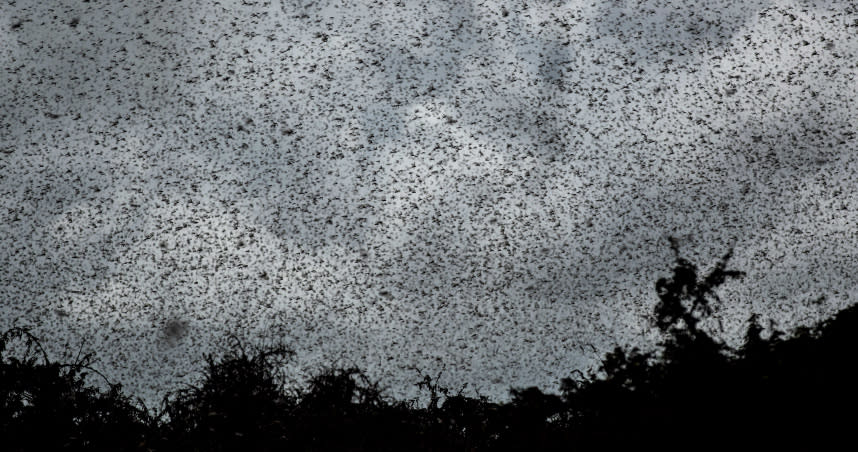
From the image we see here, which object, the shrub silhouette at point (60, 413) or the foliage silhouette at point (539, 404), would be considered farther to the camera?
the shrub silhouette at point (60, 413)

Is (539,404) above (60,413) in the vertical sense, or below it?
above

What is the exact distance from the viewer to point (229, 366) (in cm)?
712

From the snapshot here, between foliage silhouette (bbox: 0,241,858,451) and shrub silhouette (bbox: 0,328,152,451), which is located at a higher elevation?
foliage silhouette (bbox: 0,241,858,451)

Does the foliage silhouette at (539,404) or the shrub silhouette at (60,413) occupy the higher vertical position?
the foliage silhouette at (539,404)

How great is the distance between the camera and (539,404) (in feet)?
24.8

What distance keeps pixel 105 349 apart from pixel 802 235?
5.40 metres

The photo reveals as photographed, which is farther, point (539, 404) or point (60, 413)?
point (539, 404)

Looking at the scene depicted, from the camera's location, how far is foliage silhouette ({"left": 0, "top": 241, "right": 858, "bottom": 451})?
6.07 meters

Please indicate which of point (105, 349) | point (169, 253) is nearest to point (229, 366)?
point (105, 349)

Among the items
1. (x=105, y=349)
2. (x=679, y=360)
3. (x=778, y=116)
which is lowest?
(x=105, y=349)

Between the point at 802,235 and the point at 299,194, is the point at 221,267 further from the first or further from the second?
the point at 802,235

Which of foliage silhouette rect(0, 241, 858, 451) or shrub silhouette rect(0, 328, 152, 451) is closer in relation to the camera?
foliage silhouette rect(0, 241, 858, 451)

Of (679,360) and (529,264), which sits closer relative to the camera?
(529,264)

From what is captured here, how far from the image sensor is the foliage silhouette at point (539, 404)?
6.07m
